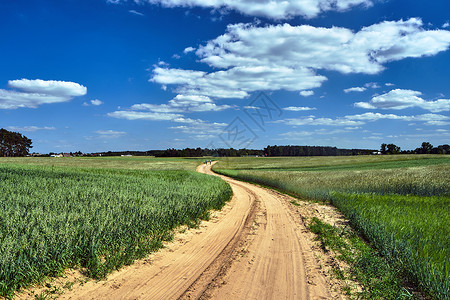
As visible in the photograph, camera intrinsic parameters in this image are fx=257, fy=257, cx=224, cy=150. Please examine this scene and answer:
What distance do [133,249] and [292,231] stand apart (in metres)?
6.18

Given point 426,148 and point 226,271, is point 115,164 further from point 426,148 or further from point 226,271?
point 426,148

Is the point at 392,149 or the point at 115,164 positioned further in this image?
the point at 392,149

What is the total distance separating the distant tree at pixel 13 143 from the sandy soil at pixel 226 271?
153 metres

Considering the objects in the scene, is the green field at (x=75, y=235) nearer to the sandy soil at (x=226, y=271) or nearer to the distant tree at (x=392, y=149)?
the sandy soil at (x=226, y=271)

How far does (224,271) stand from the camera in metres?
6.41

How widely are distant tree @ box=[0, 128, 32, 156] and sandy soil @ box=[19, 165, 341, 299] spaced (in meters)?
153

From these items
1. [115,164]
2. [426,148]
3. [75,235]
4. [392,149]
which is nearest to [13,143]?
[115,164]

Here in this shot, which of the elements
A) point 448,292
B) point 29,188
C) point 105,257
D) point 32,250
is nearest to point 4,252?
point 32,250

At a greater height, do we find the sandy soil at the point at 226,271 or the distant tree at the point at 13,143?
the distant tree at the point at 13,143

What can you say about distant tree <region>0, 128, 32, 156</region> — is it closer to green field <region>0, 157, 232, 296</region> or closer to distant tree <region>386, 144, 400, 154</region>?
green field <region>0, 157, 232, 296</region>

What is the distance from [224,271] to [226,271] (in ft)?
0.16

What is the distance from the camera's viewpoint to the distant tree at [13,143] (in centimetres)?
12225

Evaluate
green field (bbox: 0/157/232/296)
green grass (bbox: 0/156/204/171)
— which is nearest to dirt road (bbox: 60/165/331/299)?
green field (bbox: 0/157/232/296)

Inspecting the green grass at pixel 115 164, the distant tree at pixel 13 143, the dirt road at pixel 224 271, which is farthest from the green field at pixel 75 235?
the distant tree at pixel 13 143
